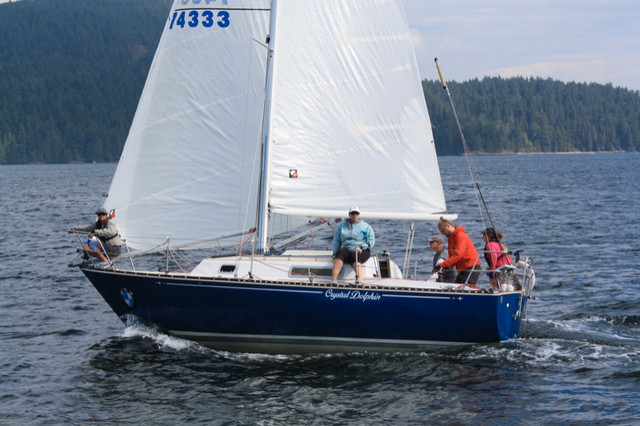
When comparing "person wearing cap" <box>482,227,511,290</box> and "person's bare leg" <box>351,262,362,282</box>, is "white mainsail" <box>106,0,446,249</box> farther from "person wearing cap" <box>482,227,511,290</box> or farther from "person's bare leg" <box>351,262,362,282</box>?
"person wearing cap" <box>482,227,511,290</box>

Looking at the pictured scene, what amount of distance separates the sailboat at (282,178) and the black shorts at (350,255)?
280 mm

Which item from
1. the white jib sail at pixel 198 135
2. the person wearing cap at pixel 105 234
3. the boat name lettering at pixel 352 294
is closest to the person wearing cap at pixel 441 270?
the boat name lettering at pixel 352 294

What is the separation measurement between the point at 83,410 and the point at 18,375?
2684 mm

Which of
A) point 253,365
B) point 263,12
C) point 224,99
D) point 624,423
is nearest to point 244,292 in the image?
point 253,365

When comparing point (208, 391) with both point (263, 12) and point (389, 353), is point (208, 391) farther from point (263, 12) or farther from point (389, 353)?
point (263, 12)

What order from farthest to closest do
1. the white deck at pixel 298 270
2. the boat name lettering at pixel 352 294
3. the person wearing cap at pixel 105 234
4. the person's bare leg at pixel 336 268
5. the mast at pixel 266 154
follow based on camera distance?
the person wearing cap at pixel 105 234
the mast at pixel 266 154
the white deck at pixel 298 270
the person's bare leg at pixel 336 268
the boat name lettering at pixel 352 294

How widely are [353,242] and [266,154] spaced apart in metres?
2.61

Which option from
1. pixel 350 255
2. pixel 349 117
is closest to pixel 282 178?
pixel 349 117

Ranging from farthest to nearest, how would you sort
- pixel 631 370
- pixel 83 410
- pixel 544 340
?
pixel 544 340, pixel 631 370, pixel 83 410

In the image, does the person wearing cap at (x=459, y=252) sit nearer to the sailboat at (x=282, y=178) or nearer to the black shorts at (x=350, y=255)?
the sailboat at (x=282, y=178)

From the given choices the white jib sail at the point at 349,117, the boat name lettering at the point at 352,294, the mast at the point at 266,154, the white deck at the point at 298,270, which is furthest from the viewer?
the white jib sail at the point at 349,117

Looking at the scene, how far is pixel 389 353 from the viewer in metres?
15.4

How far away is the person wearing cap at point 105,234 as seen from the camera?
16.1m

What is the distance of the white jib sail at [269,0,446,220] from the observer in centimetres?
1559
